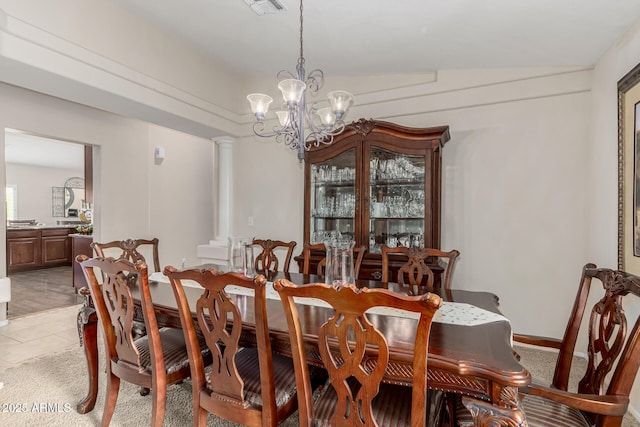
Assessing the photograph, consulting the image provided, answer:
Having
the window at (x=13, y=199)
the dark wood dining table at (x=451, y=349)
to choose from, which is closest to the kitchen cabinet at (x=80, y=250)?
the dark wood dining table at (x=451, y=349)

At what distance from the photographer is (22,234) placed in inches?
269

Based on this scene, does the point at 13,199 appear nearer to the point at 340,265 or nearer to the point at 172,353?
the point at 172,353

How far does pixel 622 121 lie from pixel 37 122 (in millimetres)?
5573

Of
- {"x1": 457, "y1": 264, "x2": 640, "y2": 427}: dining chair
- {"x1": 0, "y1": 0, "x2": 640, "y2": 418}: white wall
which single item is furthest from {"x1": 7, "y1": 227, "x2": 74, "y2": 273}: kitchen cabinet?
{"x1": 457, "y1": 264, "x2": 640, "y2": 427}: dining chair

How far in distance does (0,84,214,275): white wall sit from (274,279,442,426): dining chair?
4.15 meters

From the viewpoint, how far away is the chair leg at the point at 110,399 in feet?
6.10

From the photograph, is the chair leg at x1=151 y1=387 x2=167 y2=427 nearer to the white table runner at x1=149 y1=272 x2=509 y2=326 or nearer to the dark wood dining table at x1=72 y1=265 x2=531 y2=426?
the dark wood dining table at x1=72 y1=265 x2=531 y2=426

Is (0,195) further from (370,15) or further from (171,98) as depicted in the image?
(370,15)

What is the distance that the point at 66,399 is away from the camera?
7.40 feet

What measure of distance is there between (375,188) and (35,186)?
10.8 metres

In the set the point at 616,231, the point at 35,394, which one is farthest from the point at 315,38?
the point at 35,394

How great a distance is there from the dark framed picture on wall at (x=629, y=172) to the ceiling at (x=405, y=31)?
17.2 inches

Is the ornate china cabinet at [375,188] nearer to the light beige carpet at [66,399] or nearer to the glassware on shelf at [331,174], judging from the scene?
the glassware on shelf at [331,174]

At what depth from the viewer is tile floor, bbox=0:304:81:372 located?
2973 mm
